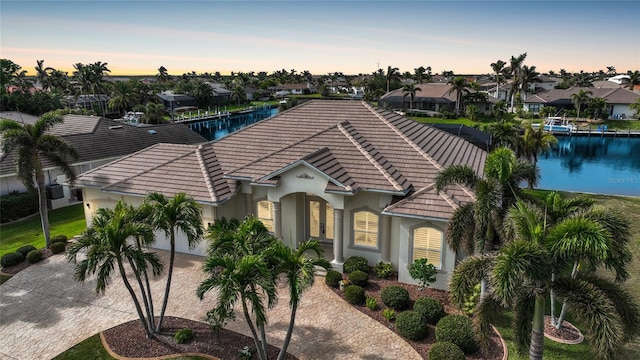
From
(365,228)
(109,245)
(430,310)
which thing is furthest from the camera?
(365,228)

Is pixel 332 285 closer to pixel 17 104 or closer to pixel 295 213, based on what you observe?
pixel 295 213

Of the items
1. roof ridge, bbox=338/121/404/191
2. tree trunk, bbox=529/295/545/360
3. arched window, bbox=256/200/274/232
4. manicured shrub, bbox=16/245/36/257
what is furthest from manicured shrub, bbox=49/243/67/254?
tree trunk, bbox=529/295/545/360

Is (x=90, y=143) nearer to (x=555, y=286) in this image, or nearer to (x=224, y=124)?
(x=555, y=286)

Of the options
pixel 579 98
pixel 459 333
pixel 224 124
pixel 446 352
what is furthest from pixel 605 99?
pixel 446 352

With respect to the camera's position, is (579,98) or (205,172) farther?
(579,98)

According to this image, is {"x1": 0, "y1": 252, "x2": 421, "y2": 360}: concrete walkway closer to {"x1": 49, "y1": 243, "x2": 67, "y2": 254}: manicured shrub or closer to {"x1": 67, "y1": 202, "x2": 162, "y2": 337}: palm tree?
{"x1": 49, "y1": 243, "x2": 67, "y2": 254}: manicured shrub

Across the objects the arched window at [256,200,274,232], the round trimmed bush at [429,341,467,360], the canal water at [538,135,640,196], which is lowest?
the canal water at [538,135,640,196]

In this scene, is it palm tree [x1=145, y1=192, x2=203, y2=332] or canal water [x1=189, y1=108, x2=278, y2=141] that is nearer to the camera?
palm tree [x1=145, y1=192, x2=203, y2=332]
